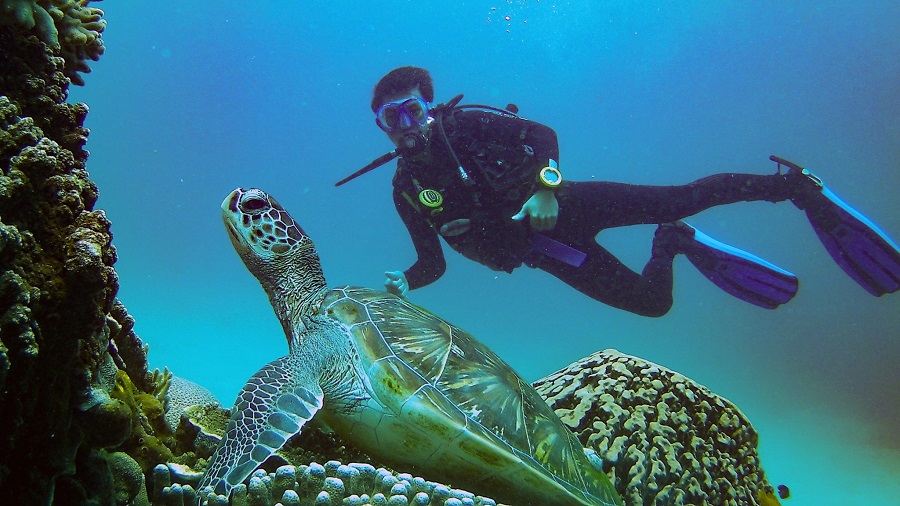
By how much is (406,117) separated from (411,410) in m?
5.02

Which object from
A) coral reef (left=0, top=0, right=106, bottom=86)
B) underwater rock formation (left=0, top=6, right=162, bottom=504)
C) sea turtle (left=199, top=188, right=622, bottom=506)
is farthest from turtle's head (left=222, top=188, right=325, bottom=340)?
underwater rock formation (left=0, top=6, right=162, bottom=504)

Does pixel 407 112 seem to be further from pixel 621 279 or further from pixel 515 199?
pixel 621 279

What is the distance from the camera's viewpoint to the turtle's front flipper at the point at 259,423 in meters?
1.77

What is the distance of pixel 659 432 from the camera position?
304cm

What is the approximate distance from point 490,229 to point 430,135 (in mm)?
1660

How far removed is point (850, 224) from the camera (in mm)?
6277

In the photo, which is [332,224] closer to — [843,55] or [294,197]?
[294,197]

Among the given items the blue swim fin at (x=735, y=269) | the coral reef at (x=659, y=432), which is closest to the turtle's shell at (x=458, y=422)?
the coral reef at (x=659, y=432)

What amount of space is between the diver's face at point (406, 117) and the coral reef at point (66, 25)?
4332 mm

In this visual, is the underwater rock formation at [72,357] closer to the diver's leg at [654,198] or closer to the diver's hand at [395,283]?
the diver's hand at [395,283]

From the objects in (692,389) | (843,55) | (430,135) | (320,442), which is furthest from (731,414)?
(843,55)

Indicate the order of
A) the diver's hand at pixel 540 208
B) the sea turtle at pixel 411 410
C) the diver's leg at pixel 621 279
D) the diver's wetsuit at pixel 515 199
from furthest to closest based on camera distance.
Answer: the diver's leg at pixel 621 279, the diver's wetsuit at pixel 515 199, the diver's hand at pixel 540 208, the sea turtle at pixel 411 410

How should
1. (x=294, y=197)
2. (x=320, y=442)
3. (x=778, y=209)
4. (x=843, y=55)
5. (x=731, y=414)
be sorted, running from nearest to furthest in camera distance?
(x=320, y=442)
(x=731, y=414)
(x=843, y=55)
(x=778, y=209)
(x=294, y=197)

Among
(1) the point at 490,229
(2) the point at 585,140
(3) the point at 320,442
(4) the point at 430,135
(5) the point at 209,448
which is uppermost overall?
(2) the point at 585,140
